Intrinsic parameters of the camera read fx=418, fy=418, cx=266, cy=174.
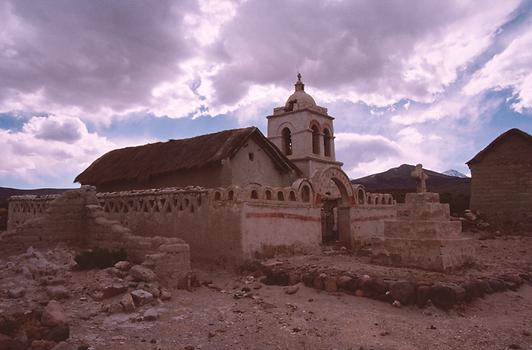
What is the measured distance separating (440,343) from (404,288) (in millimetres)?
1817

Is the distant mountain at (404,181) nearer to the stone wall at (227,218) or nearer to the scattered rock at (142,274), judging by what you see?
the stone wall at (227,218)

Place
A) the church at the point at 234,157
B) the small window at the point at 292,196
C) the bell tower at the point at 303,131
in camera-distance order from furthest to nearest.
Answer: the bell tower at the point at 303,131 → the church at the point at 234,157 → the small window at the point at 292,196

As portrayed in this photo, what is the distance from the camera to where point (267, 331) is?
6.42 m

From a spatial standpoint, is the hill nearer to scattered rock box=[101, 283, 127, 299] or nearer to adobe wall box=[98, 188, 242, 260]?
adobe wall box=[98, 188, 242, 260]

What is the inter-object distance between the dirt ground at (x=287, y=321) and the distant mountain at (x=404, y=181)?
104ft

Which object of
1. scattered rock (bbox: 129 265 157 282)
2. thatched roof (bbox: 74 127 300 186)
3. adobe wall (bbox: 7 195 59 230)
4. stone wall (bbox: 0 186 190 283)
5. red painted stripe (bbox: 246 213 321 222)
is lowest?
scattered rock (bbox: 129 265 157 282)

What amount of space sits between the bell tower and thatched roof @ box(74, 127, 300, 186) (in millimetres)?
1327

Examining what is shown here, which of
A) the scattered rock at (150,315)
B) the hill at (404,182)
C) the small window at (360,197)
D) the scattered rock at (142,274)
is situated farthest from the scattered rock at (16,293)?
the hill at (404,182)

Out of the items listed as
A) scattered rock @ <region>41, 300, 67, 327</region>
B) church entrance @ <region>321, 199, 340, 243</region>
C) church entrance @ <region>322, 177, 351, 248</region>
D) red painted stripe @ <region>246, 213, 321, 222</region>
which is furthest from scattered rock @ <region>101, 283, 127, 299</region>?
church entrance @ <region>321, 199, 340, 243</region>

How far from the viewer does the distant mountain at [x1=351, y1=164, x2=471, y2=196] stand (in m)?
40.1

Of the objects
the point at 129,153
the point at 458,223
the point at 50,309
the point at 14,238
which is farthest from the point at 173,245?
the point at 129,153

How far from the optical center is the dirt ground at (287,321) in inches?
234

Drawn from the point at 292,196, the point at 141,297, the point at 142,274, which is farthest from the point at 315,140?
the point at 141,297

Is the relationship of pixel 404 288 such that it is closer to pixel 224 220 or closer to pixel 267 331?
pixel 267 331
